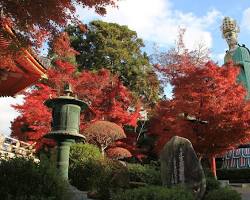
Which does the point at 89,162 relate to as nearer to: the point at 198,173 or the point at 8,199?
the point at 198,173

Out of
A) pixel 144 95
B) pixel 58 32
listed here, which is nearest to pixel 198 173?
pixel 58 32

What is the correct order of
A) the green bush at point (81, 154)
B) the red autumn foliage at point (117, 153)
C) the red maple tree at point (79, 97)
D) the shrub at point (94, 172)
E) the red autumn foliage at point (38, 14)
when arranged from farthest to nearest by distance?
the red autumn foliage at point (117, 153)
the red maple tree at point (79, 97)
the green bush at point (81, 154)
the shrub at point (94, 172)
the red autumn foliage at point (38, 14)

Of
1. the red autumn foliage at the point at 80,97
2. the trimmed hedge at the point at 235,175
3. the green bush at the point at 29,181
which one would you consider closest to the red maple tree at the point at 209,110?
the red autumn foliage at the point at 80,97

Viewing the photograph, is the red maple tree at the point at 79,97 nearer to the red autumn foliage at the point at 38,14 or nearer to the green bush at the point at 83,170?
the green bush at the point at 83,170

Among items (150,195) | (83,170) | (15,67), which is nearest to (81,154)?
(83,170)

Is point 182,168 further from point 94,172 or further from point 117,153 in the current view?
point 117,153

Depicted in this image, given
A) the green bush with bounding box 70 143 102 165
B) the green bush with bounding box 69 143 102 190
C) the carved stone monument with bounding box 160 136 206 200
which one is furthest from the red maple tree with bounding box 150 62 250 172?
the carved stone monument with bounding box 160 136 206 200

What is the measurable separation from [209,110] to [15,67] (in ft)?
42.4

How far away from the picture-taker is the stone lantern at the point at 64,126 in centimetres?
1042

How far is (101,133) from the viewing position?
21.1m

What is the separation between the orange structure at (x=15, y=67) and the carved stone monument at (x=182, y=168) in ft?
14.2

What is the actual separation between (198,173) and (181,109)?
11.2m

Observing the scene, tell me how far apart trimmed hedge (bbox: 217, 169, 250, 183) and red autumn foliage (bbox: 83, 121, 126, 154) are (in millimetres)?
10266

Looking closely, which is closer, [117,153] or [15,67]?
[15,67]
